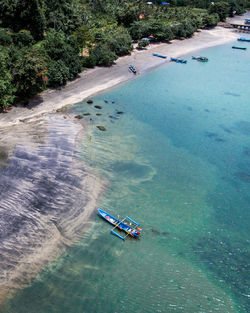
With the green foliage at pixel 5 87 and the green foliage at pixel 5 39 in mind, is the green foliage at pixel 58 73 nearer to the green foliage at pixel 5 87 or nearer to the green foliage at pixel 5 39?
the green foliage at pixel 5 87

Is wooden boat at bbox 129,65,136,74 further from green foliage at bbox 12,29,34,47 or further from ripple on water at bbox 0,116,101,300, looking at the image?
ripple on water at bbox 0,116,101,300

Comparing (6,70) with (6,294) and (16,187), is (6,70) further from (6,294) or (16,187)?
(6,294)

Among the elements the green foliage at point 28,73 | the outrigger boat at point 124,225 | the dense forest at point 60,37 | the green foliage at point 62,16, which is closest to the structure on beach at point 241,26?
the dense forest at point 60,37

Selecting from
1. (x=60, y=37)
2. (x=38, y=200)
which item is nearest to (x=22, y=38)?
(x=60, y=37)

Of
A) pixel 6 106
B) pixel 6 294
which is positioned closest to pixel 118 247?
pixel 6 294

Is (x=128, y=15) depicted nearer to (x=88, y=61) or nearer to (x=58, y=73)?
(x=88, y=61)

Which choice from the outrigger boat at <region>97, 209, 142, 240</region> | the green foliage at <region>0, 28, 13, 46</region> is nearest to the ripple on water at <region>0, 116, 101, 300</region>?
the outrigger boat at <region>97, 209, 142, 240</region>
